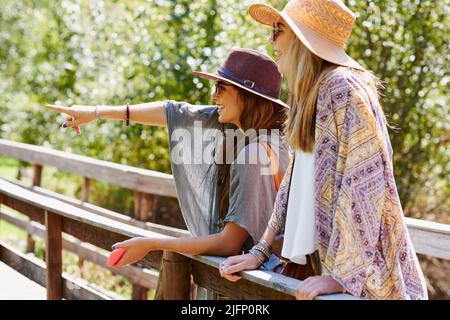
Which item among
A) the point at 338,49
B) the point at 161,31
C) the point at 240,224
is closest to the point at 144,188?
the point at 161,31

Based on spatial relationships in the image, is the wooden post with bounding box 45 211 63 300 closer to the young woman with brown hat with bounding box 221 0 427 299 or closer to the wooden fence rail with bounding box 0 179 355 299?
the wooden fence rail with bounding box 0 179 355 299

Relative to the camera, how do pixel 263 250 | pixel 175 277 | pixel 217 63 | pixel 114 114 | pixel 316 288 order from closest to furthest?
1. pixel 316 288
2. pixel 263 250
3. pixel 175 277
4. pixel 114 114
5. pixel 217 63

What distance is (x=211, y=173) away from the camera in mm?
2725

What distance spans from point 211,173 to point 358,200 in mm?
882

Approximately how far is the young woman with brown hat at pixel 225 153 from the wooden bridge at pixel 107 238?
0.44 feet

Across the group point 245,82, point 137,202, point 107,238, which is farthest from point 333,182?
point 137,202

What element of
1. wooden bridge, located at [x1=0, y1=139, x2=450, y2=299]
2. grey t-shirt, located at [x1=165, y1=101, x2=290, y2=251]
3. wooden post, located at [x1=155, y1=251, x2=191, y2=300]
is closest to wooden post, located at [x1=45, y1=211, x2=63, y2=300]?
wooden bridge, located at [x1=0, y1=139, x2=450, y2=299]

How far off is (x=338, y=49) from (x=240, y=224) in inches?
24.3

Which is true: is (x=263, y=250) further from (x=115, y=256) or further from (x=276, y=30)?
(x=276, y=30)

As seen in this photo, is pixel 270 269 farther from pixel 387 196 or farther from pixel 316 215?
pixel 387 196

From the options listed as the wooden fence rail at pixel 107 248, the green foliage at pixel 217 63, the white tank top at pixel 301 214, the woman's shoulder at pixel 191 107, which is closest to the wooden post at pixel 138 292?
the wooden fence rail at pixel 107 248

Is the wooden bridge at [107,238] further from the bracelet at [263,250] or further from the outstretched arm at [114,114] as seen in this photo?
the outstretched arm at [114,114]

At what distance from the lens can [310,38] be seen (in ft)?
7.09

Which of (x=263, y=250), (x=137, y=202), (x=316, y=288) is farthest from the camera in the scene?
(x=137, y=202)
